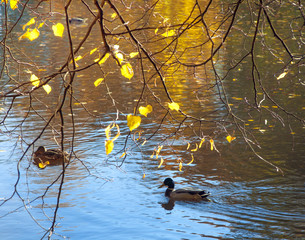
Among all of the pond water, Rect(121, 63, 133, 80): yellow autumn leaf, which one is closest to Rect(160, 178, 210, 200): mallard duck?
the pond water

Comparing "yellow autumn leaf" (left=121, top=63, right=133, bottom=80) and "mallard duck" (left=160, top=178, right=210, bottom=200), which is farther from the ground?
"yellow autumn leaf" (left=121, top=63, right=133, bottom=80)

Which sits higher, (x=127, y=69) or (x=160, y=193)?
(x=127, y=69)

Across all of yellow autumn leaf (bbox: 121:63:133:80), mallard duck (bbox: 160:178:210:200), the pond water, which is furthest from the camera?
mallard duck (bbox: 160:178:210:200)

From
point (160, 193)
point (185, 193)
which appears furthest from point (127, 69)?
point (160, 193)

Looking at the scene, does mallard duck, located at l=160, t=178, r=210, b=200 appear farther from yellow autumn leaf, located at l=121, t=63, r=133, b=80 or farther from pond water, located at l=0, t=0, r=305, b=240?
yellow autumn leaf, located at l=121, t=63, r=133, b=80

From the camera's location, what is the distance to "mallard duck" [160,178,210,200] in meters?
7.58

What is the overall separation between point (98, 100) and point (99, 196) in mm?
5756

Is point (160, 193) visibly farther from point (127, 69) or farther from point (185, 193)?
point (127, 69)

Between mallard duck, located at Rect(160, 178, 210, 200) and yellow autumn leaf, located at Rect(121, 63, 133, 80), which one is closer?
yellow autumn leaf, located at Rect(121, 63, 133, 80)

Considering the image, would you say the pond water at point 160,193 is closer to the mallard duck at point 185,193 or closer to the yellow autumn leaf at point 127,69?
the mallard duck at point 185,193

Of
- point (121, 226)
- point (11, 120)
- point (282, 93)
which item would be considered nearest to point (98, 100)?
point (11, 120)

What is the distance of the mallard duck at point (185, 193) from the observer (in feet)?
24.9

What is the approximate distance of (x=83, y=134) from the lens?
10.8m

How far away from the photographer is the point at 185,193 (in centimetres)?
776
